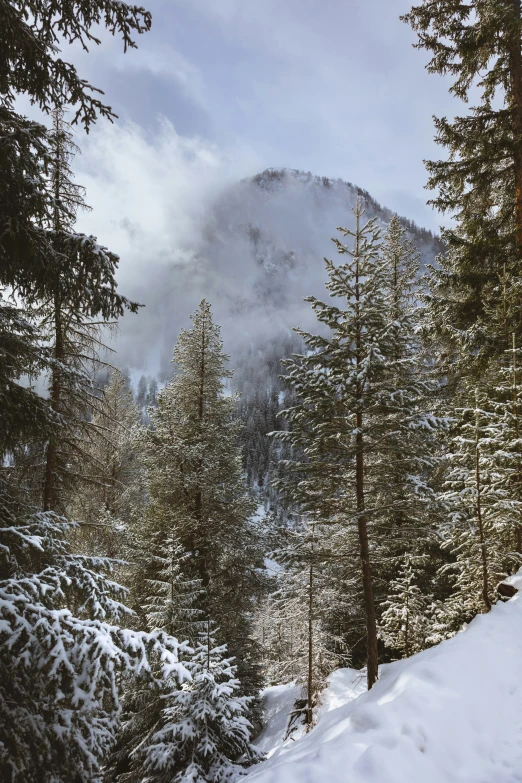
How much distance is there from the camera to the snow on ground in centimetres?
323

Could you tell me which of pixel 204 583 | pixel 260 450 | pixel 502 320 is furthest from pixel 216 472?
pixel 260 450

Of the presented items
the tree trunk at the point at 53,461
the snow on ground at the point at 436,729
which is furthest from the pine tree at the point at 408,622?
the tree trunk at the point at 53,461

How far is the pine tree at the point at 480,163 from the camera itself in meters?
10.1

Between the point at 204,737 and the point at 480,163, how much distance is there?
15.0 meters

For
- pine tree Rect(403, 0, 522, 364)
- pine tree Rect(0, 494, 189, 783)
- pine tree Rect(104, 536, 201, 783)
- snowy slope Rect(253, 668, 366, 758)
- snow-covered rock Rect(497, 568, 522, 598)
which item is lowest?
snowy slope Rect(253, 668, 366, 758)

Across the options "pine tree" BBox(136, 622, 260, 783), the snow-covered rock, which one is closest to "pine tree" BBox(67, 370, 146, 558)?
"pine tree" BBox(136, 622, 260, 783)

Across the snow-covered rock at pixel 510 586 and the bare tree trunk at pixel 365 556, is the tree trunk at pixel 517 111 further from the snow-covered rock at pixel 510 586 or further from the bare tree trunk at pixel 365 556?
the snow-covered rock at pixel 510 586

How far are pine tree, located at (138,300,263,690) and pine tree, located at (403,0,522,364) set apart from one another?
27.2 feet

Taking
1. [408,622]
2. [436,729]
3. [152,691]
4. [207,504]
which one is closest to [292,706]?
[408,622]

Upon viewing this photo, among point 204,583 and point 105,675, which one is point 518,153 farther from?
point 204,583

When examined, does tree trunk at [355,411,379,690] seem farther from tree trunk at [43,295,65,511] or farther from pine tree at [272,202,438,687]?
tree trunk at [43,295,65,511]

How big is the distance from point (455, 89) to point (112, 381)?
1934 cm

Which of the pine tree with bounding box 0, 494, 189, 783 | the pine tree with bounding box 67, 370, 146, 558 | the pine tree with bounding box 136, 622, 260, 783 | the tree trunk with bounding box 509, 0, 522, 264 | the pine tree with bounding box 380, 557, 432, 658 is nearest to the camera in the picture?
the pine tree with bounding box 0, 494, 189, 783

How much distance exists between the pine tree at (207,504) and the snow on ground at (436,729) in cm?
759
